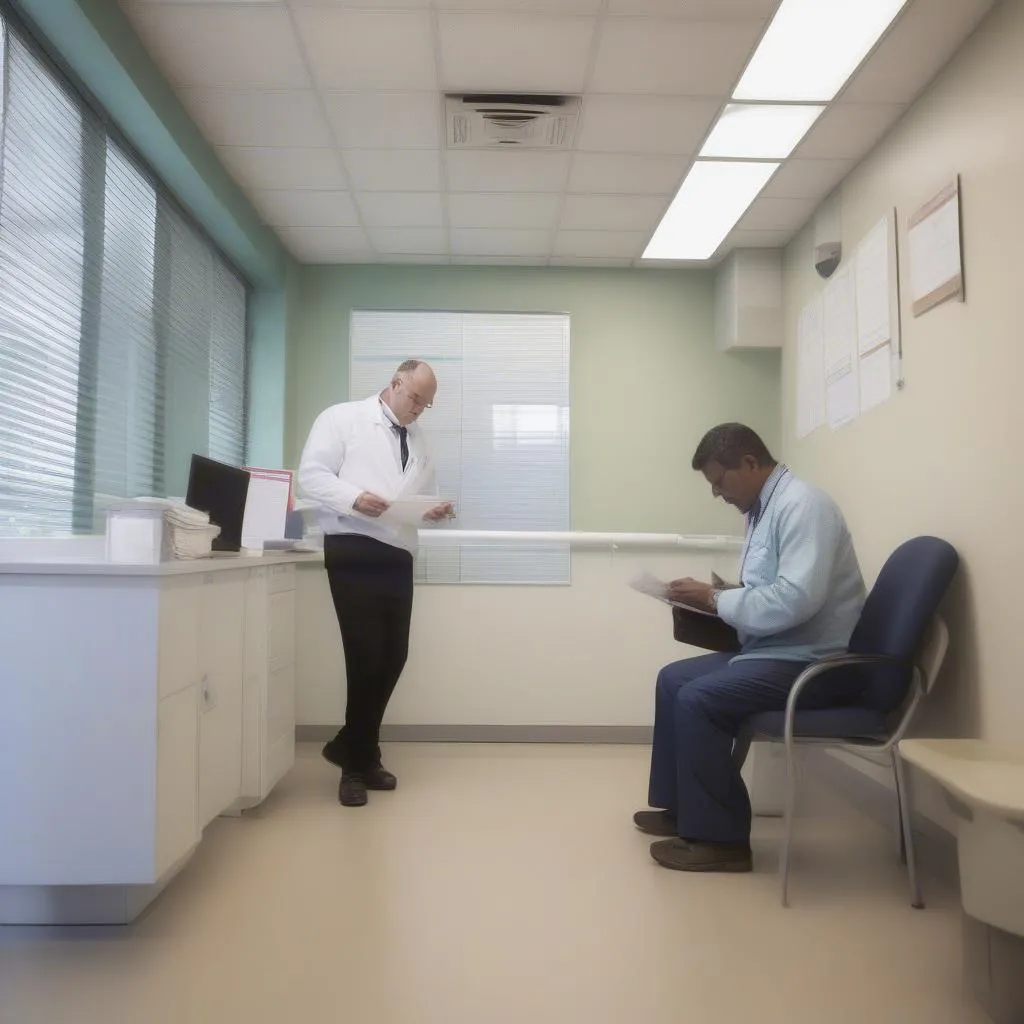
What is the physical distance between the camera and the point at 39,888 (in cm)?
220

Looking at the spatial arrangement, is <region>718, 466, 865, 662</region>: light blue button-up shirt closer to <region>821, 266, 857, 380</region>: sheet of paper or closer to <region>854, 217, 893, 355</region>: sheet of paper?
<region>854, 217, 893, 355</region>: sheet of paper

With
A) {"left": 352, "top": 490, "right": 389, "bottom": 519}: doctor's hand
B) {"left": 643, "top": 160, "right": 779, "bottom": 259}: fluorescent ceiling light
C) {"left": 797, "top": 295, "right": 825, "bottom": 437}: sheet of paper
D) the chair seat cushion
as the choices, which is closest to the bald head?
{"left": 352, "top": 490, "right": 389, "bottom": 519}: doctor's hand

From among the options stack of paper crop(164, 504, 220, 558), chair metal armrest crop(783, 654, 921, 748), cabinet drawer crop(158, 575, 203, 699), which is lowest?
chair metal armrest crop(783, 654, 921, 748)

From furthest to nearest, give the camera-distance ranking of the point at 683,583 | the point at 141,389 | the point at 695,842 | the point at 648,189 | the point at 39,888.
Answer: the point at 648,189, the point at 141,389, the point at 683,583, the point at 695,842, the point at 39,888

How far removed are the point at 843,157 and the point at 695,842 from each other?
8.42 ft

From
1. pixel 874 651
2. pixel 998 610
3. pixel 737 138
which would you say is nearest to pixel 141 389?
pixel 737 138

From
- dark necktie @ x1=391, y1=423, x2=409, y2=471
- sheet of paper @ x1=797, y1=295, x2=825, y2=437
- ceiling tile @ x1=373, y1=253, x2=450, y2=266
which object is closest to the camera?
dark necktie @ x1=391, y1=423, x2=409, y2=471

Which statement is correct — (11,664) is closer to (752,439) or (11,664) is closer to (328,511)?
(328,511)

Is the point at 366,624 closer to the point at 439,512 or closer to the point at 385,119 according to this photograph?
the point at 439,512

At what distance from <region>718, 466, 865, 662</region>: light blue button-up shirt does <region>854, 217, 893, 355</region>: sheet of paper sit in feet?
2.89

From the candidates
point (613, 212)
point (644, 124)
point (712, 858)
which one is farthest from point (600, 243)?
point (712, 858)

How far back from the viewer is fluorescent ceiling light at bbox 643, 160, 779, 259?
3.72 metres

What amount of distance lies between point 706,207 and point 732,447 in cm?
172

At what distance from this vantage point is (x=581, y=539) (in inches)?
184
